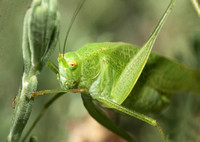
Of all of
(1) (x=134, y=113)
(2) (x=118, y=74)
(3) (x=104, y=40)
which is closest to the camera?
(1) (x=134, y=113)

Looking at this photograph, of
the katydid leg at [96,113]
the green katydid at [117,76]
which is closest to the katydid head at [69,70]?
the green katydid at [117,76]

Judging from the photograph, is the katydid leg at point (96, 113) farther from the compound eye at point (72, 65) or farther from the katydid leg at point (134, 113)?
the compound eye at point (72, 65)

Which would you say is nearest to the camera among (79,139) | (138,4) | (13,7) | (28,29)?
(28,29)

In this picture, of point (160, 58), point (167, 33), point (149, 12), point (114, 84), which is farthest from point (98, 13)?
point (114, 84)

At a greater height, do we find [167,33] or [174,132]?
[167,33]

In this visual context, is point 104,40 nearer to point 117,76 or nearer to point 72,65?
point 117,76

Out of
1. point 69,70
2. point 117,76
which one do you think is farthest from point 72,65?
point 117,76

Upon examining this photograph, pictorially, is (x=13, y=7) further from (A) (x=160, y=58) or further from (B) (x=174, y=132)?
(B) (x=174, y=132)

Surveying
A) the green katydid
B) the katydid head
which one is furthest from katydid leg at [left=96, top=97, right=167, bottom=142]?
the katydid head
